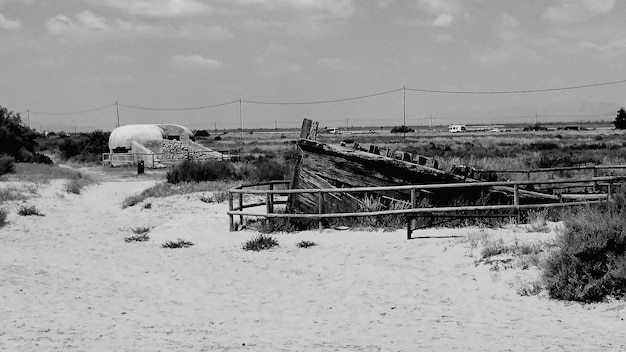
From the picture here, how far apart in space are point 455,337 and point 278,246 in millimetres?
5587

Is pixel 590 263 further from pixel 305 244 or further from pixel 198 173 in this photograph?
pixel 198 173

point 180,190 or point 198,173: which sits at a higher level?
point 198,173

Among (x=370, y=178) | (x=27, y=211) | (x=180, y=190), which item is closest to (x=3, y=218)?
(x=27, y=211)

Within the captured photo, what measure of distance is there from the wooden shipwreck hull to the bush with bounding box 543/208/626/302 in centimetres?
444

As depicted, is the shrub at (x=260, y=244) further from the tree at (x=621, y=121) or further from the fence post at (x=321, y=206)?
the tree at (x=621, y=121)

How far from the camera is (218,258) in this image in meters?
11.3

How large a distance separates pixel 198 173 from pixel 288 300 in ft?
60.2

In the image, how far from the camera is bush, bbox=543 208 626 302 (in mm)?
7273

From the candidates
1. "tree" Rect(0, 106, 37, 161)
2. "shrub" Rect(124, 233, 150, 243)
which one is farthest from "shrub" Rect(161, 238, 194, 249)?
"tree" Rect(0, 106, 37, 161)

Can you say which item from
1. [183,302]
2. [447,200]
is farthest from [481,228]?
[183,302]

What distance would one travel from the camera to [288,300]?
8492 mm

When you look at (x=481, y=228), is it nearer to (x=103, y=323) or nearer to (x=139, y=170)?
(x=103, y=323)

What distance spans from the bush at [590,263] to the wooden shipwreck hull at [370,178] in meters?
4.44

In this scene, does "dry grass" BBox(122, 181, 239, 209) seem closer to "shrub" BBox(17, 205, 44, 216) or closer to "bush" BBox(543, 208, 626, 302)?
"shrub" BBox(17, 205, 44, 216)
